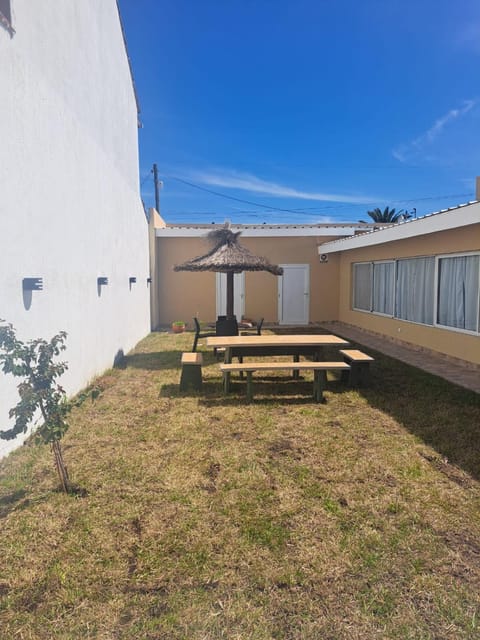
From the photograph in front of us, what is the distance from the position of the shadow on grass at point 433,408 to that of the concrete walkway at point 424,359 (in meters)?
0.32

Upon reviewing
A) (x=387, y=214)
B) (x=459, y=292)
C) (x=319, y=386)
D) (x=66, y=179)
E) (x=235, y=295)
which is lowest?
(x=319, y=386)

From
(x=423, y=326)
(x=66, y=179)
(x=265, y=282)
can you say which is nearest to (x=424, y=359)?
(x=423, y=326)

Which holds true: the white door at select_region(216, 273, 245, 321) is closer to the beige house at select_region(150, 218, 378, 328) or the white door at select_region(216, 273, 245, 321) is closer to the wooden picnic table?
the beige house at select_region(150, 218, 378, 328)

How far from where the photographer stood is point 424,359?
8.41 meters

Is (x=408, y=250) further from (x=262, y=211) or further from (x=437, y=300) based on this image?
(x=262, y=211)

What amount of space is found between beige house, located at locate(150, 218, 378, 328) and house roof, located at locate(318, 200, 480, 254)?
2.88 meters

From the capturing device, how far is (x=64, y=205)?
518 cm

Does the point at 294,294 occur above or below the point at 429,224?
below

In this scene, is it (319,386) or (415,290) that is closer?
(319,386)

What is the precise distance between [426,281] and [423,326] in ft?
3.52

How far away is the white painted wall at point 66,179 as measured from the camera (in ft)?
12.5

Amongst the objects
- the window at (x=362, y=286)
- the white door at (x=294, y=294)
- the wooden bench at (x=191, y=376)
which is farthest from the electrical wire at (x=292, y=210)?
the wooden bench at (x=191, y=376)

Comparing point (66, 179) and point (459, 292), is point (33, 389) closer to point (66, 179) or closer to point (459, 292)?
point (66, 179)

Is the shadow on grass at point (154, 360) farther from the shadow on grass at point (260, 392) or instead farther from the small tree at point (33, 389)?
the small tree at point (33, 389)
